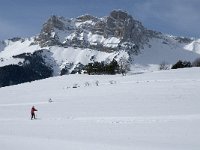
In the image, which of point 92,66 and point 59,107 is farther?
point 92,66

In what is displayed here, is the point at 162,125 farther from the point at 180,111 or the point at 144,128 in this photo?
the point at 180,111

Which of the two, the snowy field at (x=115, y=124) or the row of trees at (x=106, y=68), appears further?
the row of trees at (x=106, y=68)

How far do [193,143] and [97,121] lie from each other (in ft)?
39.4

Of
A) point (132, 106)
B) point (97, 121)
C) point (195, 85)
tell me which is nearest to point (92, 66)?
point (195, 85)

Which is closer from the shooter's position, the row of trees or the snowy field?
the snowy field

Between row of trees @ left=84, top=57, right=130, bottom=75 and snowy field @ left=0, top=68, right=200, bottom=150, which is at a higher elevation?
row of trees @ left=84, top=57, right=130, bottom=75

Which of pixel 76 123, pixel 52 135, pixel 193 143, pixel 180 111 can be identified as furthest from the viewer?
pixel 180 111

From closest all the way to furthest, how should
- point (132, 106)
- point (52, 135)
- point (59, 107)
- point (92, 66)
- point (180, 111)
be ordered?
1. point (52, 135)
2. point (180, 111)
3. point (132, 106)
4. point (59, 107)
5. point (92, 66)

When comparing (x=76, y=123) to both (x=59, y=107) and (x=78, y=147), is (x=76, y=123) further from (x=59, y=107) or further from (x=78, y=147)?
(x=59, y=107)

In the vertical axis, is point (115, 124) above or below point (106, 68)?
below

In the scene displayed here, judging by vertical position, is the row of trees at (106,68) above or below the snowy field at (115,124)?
above

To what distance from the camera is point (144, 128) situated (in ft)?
94.3

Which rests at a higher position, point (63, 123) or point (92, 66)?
point (92, 66)

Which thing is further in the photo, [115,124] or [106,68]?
[106,68]
